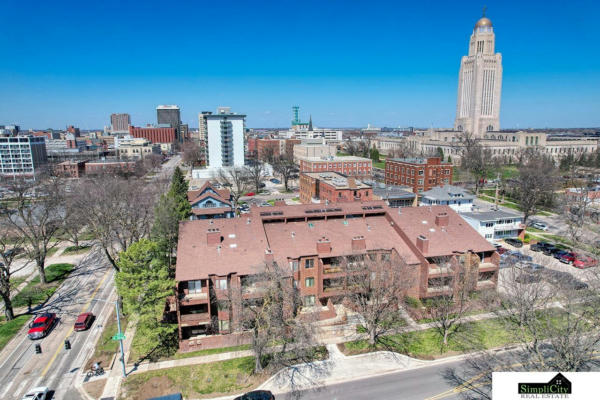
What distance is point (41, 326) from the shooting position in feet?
117

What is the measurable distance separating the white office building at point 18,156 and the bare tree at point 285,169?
311 ft

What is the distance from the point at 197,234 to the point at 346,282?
17.5 metres

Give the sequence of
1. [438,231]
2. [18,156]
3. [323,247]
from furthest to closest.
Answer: [18,156] → [438,231] → [323,247]

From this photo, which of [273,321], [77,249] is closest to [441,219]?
[273,321]

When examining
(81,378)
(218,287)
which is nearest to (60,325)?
(81,378)

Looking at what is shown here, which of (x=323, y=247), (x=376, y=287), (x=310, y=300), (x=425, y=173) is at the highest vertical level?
(x=425, y=173)

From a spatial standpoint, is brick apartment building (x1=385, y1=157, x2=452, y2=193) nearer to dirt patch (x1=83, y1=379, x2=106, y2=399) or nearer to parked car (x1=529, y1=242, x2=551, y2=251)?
parked car (x1=529, y1=242, x2=551, y2=251)

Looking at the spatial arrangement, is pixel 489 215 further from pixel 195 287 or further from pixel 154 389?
pixel 154 389

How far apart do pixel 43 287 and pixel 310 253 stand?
35831 mm

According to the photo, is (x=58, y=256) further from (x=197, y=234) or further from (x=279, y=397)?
(x=279, y=397)

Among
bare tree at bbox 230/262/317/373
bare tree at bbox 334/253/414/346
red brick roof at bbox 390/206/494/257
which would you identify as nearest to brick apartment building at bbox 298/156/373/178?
red brick roof at bbox 390/206/494/257

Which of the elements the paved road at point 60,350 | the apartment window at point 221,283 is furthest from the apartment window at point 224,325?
the paved road at point 60,350

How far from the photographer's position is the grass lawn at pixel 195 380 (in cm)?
2825

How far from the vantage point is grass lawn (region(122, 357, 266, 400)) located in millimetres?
28250
